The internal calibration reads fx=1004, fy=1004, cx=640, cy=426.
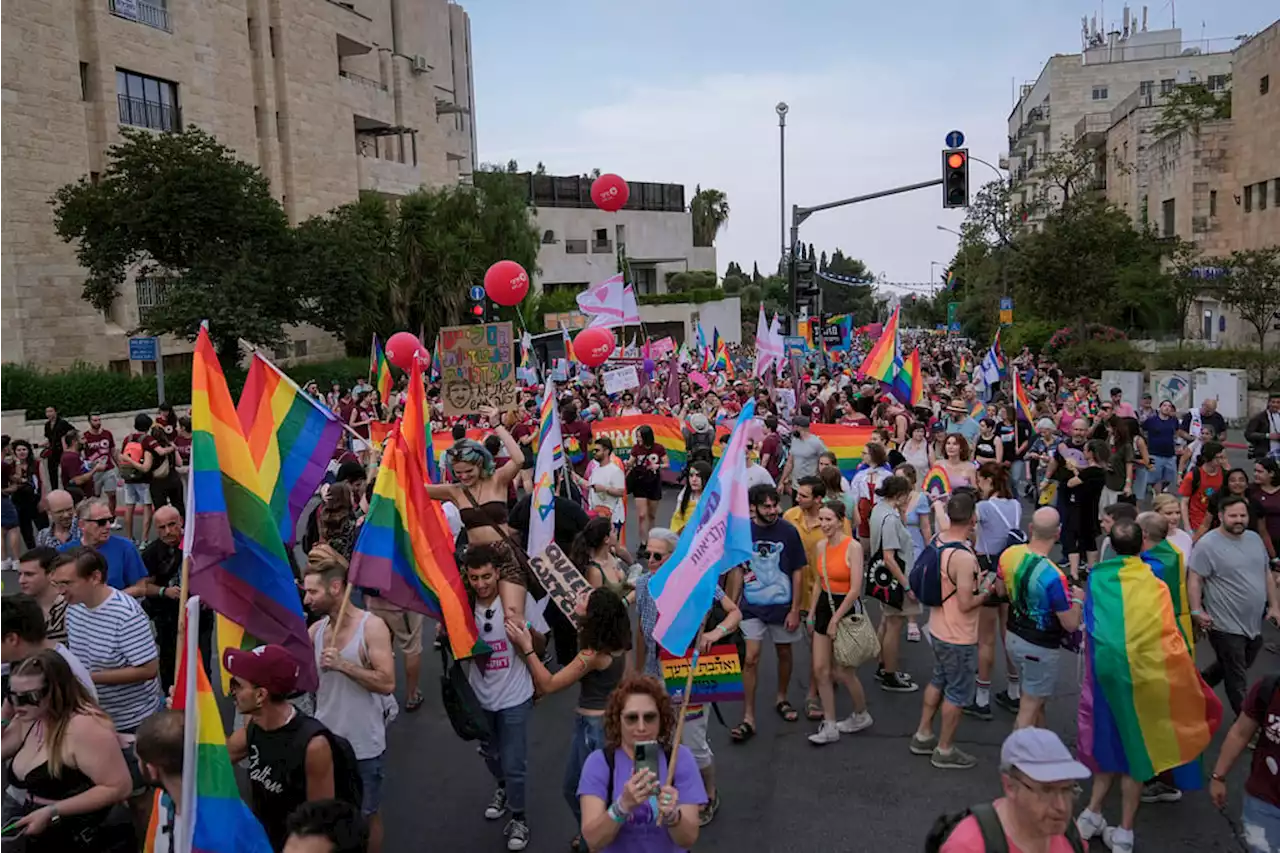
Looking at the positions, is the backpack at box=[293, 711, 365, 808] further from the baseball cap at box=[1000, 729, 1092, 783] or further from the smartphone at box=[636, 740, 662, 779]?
the baseball cap at box=[1000, 729, 1092, 783]

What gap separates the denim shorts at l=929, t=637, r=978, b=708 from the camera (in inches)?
233

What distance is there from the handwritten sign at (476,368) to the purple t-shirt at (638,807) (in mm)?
13237

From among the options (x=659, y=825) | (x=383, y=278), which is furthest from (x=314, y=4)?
(x=659, y=825)

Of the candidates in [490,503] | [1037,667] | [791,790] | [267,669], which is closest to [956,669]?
[1037,667]

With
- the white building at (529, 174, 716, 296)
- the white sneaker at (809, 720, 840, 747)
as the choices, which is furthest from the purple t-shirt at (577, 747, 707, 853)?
the white building at (529, 174, 716, 296)

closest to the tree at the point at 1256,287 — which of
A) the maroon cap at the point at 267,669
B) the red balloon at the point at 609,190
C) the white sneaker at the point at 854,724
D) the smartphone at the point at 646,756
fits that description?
the red balloon at the point at 609,190

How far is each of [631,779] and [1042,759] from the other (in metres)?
1.31

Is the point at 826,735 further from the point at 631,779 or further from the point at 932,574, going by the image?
the point at 631,779

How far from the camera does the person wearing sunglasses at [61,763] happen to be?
378cm

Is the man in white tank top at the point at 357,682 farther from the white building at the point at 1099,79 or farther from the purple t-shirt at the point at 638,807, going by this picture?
the white building at the point at 1099,79

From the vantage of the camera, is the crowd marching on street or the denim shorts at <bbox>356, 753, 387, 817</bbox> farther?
the denim shorts at <bbox>356, 753, 387, 817</bbox>

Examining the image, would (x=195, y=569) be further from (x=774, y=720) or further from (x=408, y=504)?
(x=774, y=720)

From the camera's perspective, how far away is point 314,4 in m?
37.4

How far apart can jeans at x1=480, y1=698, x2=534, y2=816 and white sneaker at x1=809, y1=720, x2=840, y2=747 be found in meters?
2.08
